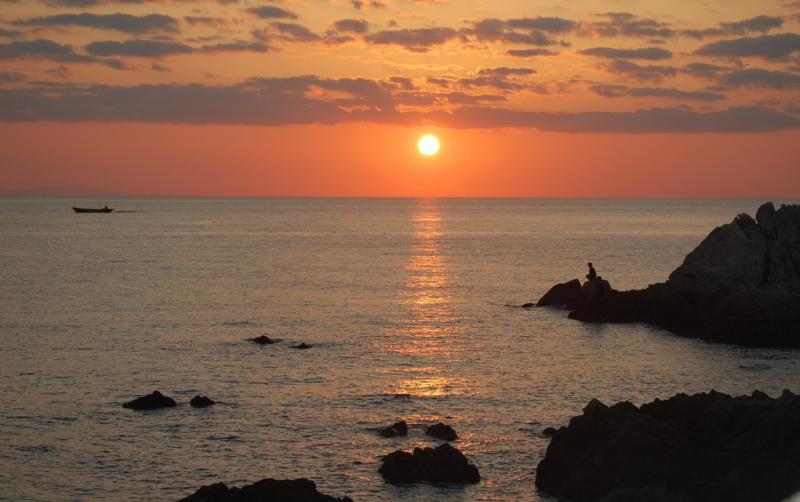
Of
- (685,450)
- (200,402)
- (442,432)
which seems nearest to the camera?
(685,450)

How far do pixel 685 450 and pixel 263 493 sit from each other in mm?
14861

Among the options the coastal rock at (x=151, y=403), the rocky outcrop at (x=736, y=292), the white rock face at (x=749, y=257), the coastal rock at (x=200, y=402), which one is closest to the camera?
the coastal rock at (x=151, y=403)

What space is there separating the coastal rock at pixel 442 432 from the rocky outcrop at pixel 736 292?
3354 centimetres

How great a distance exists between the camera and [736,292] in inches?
2717

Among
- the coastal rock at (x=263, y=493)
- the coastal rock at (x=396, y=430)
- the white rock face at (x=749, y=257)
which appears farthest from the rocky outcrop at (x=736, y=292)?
the coastal rock at (x=263, y=493)

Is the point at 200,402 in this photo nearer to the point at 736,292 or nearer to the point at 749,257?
the point at 736,292

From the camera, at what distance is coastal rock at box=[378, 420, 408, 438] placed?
41.3 meters

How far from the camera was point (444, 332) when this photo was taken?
72938 millimetres

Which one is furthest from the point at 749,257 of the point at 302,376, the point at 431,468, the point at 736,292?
the point at 431,468

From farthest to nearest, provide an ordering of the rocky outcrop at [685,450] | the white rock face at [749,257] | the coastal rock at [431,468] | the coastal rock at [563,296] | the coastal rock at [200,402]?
the coastal rock at [563,296] < the white rock face at [749,257] < the coastal rock at [200,402] < the coastal rock at [431,468] < the rocky outcrop at [685,450]

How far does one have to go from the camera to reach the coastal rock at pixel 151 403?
4572 centimetres

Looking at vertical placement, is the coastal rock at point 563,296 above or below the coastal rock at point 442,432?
above

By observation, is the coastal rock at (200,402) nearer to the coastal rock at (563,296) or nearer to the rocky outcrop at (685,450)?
the rocky outcrop at (685,450)

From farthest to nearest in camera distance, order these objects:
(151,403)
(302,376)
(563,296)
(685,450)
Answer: (563,296), (302,376), (151,403), (685,450)
